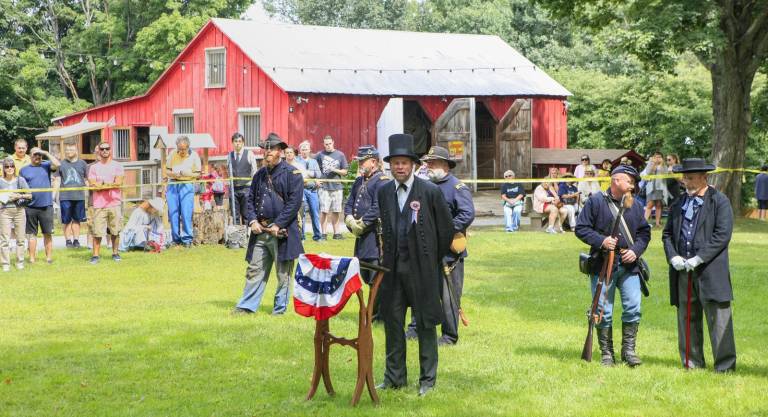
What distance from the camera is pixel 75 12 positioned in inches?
2077

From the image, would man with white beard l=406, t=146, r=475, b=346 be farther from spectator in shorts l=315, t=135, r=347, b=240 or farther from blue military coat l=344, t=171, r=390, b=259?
spectator in shorts l=315, t=135, r=347, b=240

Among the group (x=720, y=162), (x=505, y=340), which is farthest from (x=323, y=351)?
(x=720, y=162)

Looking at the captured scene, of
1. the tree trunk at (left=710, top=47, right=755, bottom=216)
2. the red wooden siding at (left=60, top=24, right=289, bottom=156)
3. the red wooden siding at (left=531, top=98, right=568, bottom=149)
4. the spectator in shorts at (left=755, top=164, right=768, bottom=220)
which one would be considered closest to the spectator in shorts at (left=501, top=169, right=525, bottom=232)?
the tree trunk at (left=710, top=47, right=755, bottom=216)

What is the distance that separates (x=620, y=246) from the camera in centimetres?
1020

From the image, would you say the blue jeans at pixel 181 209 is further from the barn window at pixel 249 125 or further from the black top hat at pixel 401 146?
the barn window at pixel 249 125

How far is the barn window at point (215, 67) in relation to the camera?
121 feet

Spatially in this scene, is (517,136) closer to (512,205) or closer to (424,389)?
(512,205)

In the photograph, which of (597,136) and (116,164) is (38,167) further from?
(597,136)

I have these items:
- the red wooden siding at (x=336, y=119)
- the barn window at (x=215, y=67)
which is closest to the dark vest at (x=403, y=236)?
the red wooden siding at (x=336, y=119)

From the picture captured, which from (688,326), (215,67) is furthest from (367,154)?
(215,67)

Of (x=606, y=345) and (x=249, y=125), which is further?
(x=249, y=125)

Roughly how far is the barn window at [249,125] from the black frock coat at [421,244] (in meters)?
26.8

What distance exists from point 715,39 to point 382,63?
12.8 metres

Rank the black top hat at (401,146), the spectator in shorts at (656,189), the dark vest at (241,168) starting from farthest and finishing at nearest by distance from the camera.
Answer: the spectator in shorts at (656,189) → the dark vest at (241,168) → the black top hat at (401,146)
